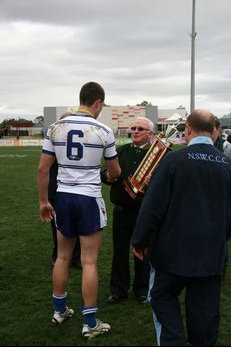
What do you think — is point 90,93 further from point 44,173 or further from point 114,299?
point 114,299

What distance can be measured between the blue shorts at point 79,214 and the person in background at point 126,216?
89cm

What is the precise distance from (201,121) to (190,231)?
30.0 inches

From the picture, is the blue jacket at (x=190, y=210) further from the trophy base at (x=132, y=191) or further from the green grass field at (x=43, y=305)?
the trophy base at (x=132, y=191)

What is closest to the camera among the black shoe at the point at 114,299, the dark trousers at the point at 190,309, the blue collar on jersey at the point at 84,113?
the dark trousers at the point at 190,309

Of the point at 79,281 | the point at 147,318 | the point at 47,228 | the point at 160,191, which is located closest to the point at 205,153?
the point at 160,191

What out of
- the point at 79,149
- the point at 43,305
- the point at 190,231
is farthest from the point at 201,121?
the point at 43,305

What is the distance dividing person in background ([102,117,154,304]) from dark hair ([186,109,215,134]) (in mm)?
1857

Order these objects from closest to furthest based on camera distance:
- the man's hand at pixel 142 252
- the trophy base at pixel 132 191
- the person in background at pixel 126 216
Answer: the man's hand at pixel 142 252, the trophy base at pixel 132 191, the person in background at pixel 126 216

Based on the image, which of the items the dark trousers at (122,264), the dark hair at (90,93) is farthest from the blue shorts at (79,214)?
the dark trousers at (122,264)

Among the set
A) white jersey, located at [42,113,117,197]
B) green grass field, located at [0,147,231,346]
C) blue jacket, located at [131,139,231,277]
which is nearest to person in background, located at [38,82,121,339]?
white jersey, located at [42,113,117,197]

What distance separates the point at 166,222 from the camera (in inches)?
136

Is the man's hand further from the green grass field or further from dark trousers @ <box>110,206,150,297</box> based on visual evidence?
dark trousers @ <box>110,206,150,297</box>

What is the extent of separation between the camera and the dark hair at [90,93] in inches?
178

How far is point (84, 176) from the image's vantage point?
14.6 feet
